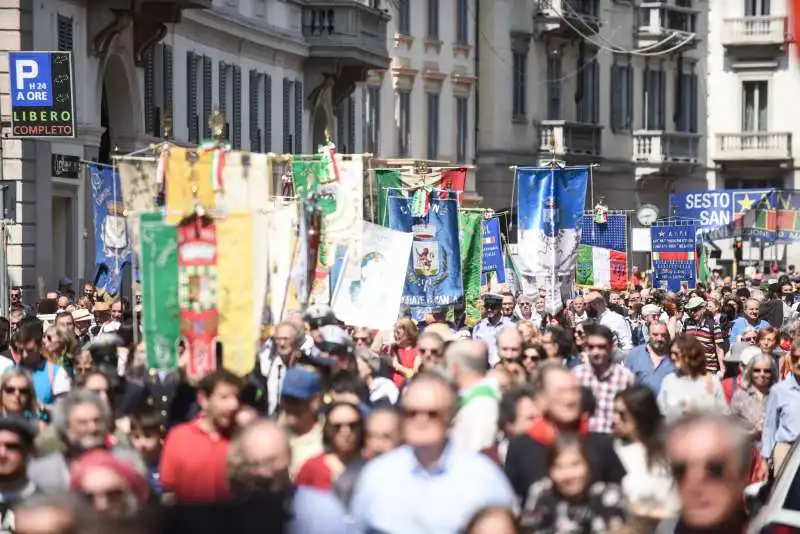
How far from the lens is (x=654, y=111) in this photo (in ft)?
216

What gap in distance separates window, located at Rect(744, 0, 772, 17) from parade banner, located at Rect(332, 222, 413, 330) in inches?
1992

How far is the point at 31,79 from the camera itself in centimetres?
2702

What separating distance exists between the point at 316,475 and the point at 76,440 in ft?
3.96

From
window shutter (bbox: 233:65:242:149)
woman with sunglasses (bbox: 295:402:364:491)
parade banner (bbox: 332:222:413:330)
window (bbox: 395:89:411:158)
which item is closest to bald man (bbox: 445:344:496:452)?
woman with sunglasses (bbox: 295:402:364:491)

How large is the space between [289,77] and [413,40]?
923 cm

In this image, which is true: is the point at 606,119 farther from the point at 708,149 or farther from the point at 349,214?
the point at 349,214

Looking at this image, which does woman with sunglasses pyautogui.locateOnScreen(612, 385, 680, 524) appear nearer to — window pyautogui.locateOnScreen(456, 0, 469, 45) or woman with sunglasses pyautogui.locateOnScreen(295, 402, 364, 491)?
woman with sunglasses pyautogui.locateOnScreen(295, 402, 364, 491)

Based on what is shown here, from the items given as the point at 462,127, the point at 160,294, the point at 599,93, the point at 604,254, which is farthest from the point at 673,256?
the point at 599,93

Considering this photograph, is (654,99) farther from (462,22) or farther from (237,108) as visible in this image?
(237,108)

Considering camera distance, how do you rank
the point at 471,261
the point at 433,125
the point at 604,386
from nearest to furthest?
1. the point at 604,386
2. the point at 471,261
3. the point at 433,125

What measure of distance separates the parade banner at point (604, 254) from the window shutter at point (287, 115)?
10.0m

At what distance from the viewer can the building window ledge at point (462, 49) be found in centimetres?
5591

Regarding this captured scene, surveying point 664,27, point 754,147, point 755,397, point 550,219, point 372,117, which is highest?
point 664,27

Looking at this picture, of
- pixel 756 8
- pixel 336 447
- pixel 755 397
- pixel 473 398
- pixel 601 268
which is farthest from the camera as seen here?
pixel 756 8
